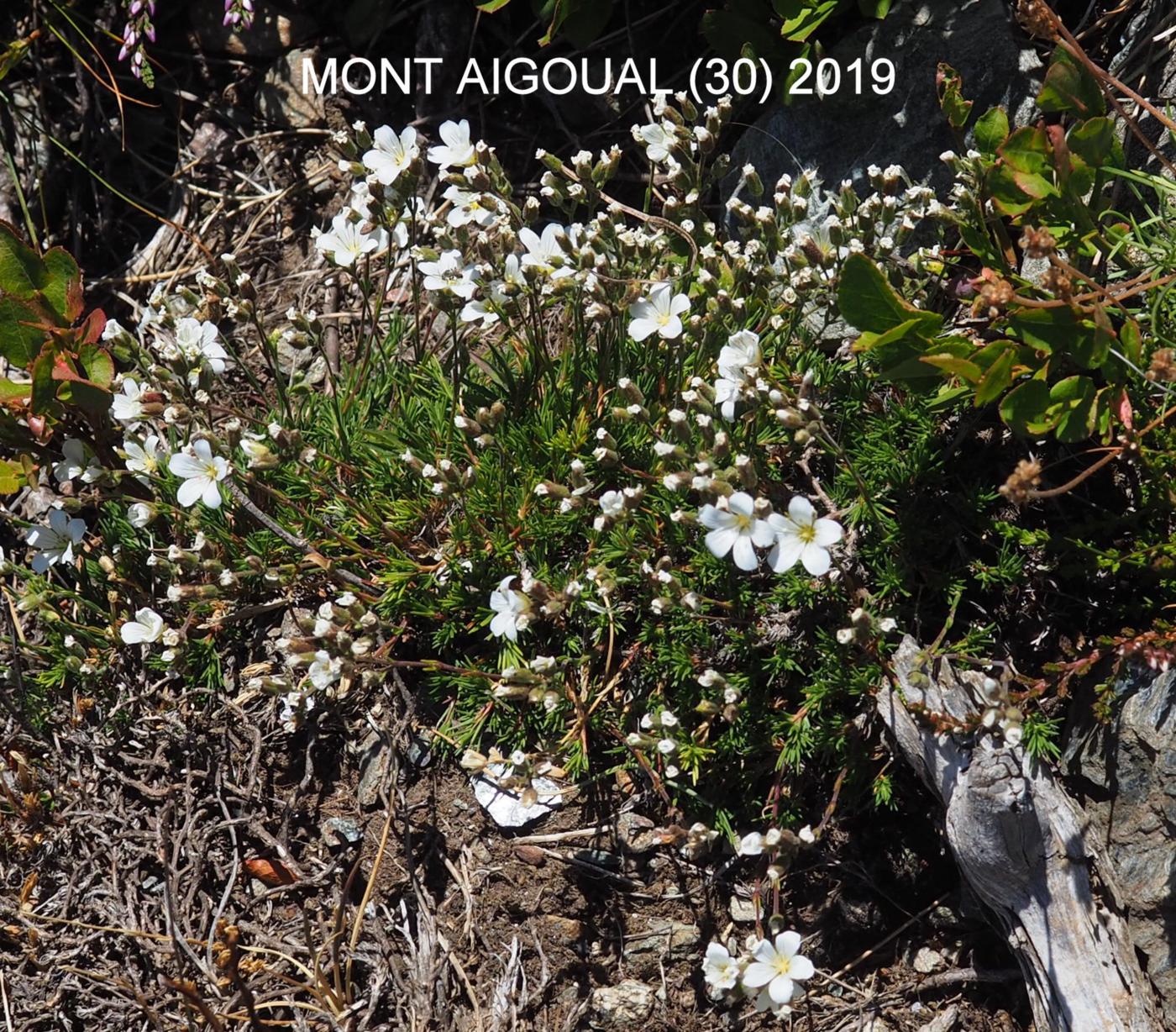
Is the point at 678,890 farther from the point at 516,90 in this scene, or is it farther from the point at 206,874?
the point at 516,90

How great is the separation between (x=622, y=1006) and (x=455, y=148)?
2.40 meters

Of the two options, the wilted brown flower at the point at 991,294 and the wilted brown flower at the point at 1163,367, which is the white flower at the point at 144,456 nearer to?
the wilted brown flower at the point at 991,294

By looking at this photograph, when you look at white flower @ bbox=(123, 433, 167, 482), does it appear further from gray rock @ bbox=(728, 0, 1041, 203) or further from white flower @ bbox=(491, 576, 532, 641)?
gray rock @ bbox=(728, 0, 1041, 203)

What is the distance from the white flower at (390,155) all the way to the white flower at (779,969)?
2.16 m

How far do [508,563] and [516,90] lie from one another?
6.38 feet

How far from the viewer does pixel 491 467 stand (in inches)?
127

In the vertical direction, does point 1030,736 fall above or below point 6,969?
above

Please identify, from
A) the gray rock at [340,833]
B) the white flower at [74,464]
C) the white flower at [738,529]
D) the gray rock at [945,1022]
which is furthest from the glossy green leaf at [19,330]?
the gray rock at [945,1022]

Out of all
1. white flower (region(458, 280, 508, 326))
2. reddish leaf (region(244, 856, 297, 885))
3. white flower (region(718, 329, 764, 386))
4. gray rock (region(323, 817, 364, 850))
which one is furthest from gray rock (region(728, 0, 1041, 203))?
reddish leaf (region(244, 856, 297, 885))

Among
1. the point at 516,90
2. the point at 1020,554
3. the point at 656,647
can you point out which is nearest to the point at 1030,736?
the point at 1020,554

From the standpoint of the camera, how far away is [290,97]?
4.50m

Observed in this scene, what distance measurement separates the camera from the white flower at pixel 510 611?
2.71 m

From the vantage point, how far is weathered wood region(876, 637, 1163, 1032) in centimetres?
251

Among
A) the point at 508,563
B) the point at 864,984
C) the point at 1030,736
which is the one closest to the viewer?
the point at 1030,736
